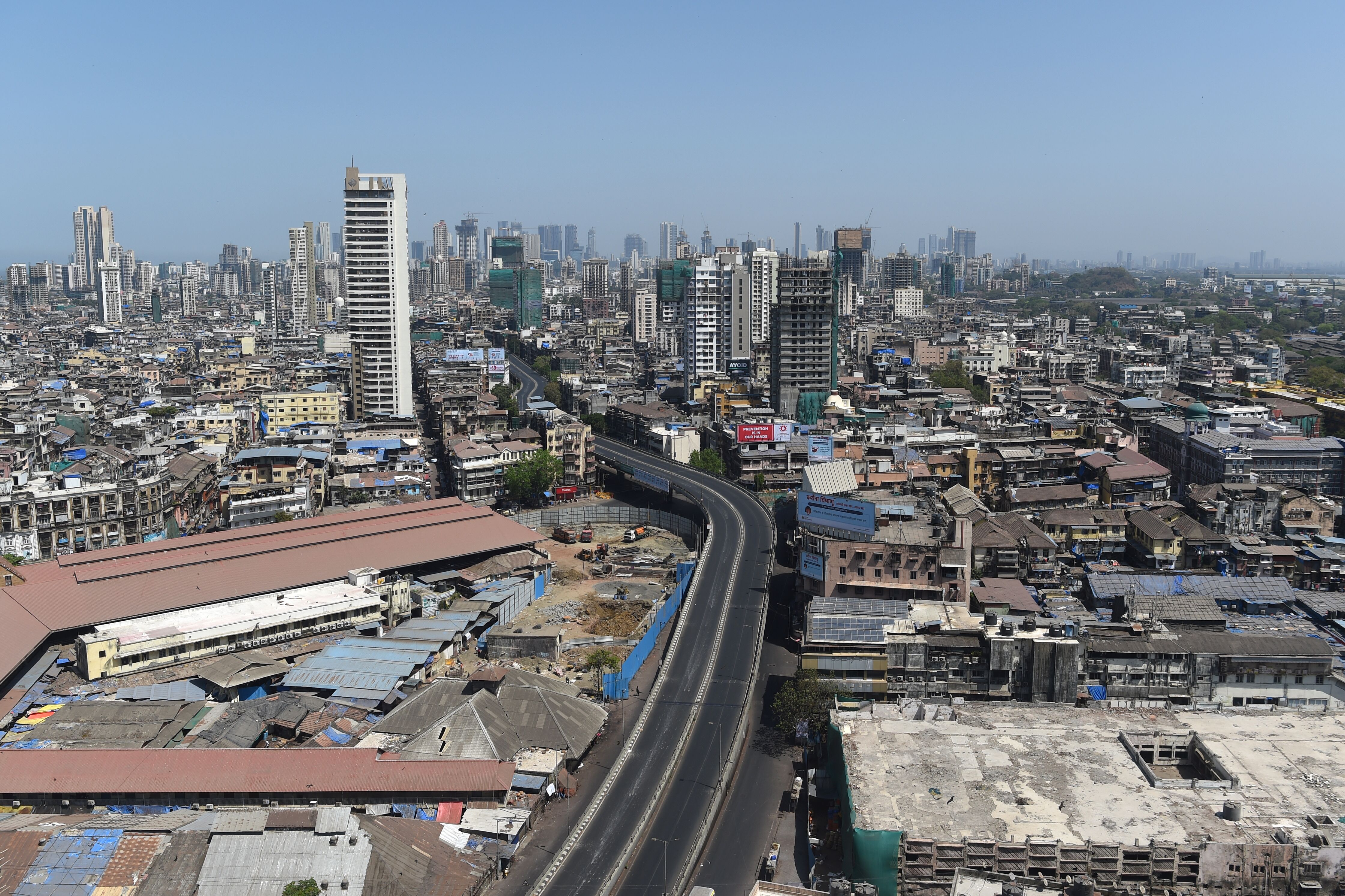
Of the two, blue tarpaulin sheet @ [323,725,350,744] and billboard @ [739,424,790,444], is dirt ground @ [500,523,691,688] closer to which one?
blue tarpaulin sheet @ [323,725,350,744]

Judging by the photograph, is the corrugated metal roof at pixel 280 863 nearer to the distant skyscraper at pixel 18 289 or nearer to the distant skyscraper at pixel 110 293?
the distant skyscraper at pixel 110 293

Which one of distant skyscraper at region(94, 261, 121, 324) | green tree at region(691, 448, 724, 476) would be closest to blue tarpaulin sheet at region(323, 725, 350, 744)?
green tree at region(691, 448, 724, 476)

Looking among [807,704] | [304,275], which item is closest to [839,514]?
[807,704]

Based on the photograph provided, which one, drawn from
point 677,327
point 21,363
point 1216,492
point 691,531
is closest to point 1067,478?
point 1216,492

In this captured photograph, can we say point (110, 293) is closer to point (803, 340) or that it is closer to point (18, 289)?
point (18, 289)

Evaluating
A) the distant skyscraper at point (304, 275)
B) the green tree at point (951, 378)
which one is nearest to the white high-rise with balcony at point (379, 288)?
the green tree at point (951, 378)

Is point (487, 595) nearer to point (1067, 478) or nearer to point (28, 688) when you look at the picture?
point (28, 688)

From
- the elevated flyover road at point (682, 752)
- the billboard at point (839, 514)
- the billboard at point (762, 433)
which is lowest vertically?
the elevated flyover road at point (682, 752)
